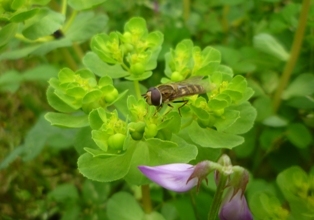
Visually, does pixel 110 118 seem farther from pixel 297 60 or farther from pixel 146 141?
pixel 297 60

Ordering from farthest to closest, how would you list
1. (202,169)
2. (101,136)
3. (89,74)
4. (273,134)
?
1. (273,134)
2. (89,74)
3. (101,136)
4. (202,169)

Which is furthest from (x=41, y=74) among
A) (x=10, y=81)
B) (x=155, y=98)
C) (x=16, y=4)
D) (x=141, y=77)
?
(x=155, y=98)

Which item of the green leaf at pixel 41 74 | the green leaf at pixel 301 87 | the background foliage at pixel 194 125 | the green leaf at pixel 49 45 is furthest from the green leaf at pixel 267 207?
the green leaf at pixel 41 74

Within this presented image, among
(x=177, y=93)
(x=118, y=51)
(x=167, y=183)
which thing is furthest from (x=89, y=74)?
(x=167, y=183)

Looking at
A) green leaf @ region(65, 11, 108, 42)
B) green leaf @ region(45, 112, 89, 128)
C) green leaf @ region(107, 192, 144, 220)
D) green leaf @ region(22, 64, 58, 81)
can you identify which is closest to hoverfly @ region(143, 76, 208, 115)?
green leaf @ region(45, 112, 89, 128)

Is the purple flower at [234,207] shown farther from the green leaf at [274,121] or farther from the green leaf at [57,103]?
the green leaf at [274,121]

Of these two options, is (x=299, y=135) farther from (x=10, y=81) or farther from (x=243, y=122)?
(x=10, y=81)

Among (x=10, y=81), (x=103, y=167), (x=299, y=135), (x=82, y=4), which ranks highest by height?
(x=82, y=4)
